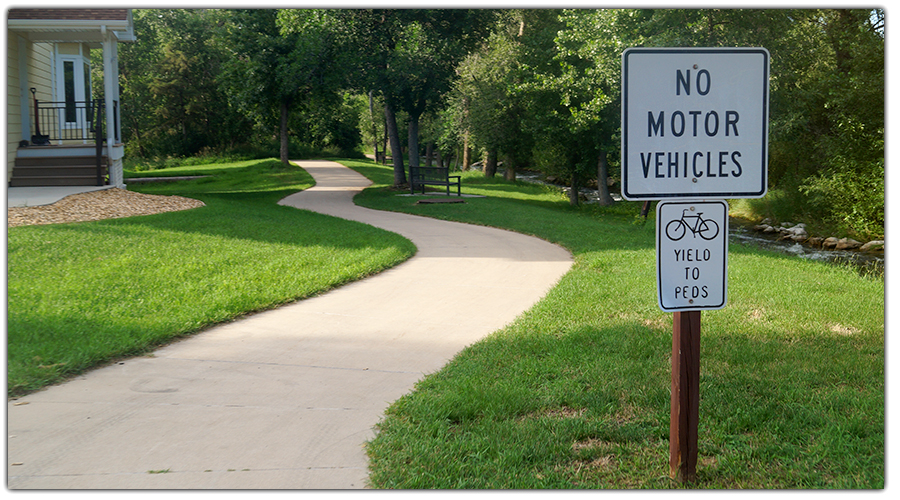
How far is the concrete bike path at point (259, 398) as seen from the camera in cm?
335

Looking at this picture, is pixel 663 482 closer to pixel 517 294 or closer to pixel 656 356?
pixel 656 356

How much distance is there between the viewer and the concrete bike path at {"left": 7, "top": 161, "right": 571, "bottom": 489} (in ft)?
11.0

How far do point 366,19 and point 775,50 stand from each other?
11649 millimetres

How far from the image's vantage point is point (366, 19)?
20.7 metres

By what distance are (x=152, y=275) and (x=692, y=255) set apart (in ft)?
21.7

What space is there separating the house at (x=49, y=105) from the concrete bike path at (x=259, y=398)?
1126cm

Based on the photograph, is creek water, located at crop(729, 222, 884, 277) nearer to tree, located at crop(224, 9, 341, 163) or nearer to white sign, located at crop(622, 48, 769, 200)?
white sign, located at crop(622, 48, 769, 200)

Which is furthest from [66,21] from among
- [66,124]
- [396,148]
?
[396,148]

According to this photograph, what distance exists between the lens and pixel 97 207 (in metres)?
13.2

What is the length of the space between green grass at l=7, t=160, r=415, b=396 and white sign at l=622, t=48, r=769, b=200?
13.5 feet

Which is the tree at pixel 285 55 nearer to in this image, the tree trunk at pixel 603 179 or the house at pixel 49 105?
the house at pixel 49 105

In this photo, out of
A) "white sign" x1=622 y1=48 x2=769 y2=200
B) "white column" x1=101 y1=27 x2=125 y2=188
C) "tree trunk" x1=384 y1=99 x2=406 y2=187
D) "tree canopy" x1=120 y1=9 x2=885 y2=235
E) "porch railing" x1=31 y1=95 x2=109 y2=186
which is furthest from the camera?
"tree trunk" x1=384 y1=99 x2=406 y2=187

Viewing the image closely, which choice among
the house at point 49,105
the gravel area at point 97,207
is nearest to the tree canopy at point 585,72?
the house at point 49,105

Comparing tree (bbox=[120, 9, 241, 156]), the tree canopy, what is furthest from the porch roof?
tree (bbox=[120, 9, 241, 156])
